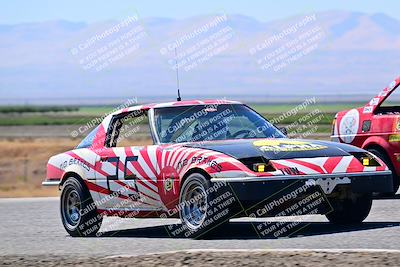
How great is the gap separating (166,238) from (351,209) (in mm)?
1940

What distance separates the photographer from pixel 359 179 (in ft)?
35.6

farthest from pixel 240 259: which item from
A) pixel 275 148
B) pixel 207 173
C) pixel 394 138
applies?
pixel 394 138

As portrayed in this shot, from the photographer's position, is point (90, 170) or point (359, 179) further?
point (90, 170)

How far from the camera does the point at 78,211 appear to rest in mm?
12555

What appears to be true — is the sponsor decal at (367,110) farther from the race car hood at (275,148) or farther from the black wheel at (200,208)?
the black wheel at (200,208)

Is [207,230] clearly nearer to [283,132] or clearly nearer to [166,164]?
[166,164]

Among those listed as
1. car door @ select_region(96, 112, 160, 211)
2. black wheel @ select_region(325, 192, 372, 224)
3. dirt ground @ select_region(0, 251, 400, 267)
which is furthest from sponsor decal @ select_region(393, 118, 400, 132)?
dirt ground @ select_region(0, 251, 400, 267)

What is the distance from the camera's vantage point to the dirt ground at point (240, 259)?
28.7 ft

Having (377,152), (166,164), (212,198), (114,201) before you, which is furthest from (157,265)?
(377,152)

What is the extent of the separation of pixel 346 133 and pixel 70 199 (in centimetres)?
520

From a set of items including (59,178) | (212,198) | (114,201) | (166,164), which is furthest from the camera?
(59,178)

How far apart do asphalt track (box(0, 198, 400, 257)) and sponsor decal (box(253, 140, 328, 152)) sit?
2.78ft

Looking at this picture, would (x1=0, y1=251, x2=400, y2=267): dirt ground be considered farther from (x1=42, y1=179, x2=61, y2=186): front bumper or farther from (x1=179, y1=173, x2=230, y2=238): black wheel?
(x1=42, y1=179, x2=61, y2=186): front bumper

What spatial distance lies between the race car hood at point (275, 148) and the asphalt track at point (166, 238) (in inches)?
31.2
